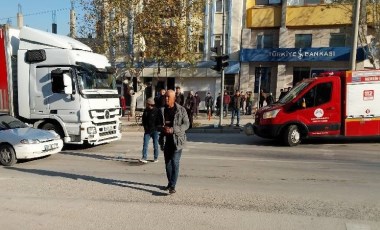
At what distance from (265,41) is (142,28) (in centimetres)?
952

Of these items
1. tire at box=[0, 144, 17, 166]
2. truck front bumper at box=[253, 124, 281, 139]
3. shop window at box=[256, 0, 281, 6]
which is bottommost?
tire at box=[0, 144, 17, 166]

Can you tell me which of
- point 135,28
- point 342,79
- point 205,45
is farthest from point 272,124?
point 205,45

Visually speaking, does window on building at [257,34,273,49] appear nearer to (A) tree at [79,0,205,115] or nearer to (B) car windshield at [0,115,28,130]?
(A) tree at [79,0,205,115]

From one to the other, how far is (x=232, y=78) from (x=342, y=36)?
785 cm

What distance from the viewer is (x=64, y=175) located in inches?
319

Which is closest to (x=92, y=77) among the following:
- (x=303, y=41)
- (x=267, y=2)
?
(x=303, y=41)

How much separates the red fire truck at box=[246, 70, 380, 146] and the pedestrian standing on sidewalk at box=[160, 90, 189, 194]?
643 centimetres

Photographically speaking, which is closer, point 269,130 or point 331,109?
point 331,109

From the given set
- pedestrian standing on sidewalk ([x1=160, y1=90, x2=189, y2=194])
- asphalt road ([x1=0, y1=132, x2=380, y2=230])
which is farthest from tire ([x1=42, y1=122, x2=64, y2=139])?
pedestrian standing on sidewalk ([x1=160, y1=90, x2=189, y2=194])

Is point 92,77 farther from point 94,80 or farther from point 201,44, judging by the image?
point 201,44

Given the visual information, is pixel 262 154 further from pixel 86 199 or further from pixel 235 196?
pixel 86 199

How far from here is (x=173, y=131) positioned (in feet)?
20.6

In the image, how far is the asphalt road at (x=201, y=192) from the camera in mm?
5258

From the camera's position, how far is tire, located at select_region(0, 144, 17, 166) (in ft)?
30.0
